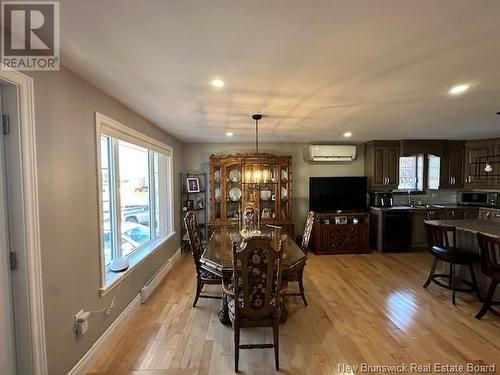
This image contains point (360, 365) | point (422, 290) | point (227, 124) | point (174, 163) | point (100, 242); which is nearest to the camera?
point (360, 365)

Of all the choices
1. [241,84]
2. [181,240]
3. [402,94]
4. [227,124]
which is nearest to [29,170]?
[241,84]

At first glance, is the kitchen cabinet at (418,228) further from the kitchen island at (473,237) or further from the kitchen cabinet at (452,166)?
the kitchen island at (473,237)

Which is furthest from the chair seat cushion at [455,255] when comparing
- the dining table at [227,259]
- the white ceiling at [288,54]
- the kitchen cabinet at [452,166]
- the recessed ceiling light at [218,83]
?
the recessed ceiling light at [218,83]

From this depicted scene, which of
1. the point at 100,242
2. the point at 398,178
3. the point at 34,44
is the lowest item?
the point at 100,242

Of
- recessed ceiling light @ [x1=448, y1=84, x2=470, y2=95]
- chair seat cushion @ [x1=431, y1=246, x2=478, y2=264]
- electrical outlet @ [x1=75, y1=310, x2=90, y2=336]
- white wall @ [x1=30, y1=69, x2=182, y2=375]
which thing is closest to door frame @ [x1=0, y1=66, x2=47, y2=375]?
white wall @ [x1=30, y1=69, x2=182, y2=375]

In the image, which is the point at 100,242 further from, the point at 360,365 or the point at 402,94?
the point at 402,94

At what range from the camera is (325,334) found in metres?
2.50

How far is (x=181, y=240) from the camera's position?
5297mm

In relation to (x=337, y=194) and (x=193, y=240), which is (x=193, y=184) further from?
(x=337, y=194)

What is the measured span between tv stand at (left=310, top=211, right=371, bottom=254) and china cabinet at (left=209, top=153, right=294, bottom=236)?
2.00 feet

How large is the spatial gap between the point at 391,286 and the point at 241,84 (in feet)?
11.2

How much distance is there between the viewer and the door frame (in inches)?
58.6

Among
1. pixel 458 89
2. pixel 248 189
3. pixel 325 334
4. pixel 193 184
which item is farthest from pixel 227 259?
pixel 193 184

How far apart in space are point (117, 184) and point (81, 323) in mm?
1473
